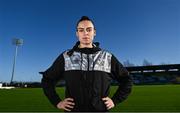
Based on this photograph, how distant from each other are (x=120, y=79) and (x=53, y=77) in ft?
2.01

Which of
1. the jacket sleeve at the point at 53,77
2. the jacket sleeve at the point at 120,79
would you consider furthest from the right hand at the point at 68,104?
the jacket sleeve at the point at 120,79

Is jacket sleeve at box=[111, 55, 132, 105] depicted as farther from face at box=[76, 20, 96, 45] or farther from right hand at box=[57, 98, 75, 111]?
right hand at box=[57, 98, 75, 111]

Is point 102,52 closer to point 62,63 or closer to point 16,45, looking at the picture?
point 62,63

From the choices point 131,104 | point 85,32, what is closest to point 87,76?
point 85,32

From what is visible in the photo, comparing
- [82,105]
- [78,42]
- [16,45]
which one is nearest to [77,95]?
[82,105]

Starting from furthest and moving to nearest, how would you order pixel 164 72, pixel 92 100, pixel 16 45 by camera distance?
pixel 164 72 → pixel 16 45 → pixel 92 100

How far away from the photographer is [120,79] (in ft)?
11.0

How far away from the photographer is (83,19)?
10.6ft

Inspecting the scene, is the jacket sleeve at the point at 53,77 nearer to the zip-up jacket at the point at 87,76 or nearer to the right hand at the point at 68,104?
the zip-up jacket at the point at 87,76

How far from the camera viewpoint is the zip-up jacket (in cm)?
304

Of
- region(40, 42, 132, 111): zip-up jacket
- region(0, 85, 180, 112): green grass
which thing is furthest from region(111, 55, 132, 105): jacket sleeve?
region(0, 85, 180, 112): green grass

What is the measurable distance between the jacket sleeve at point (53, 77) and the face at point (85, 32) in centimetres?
24

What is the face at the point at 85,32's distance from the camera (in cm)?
318

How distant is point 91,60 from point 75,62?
0.45ft
